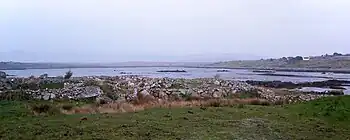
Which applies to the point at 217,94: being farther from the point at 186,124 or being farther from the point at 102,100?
the point at 186,124

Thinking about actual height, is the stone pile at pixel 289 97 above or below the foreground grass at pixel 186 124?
below

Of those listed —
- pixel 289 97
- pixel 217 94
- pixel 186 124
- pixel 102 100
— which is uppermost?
pixel 186 124

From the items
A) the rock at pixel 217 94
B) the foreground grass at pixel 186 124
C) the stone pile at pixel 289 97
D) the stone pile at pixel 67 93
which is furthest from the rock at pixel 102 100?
the stone pile at pixel 289 97

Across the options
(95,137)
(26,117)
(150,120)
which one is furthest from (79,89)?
(95,137)

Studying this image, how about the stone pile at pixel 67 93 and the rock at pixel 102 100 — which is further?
the stone pile at pixel 67 93

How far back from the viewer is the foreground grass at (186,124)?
48.6 feet

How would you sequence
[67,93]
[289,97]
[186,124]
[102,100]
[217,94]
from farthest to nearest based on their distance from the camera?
1. [217,94]
2. [289,97]
3. [67,93]
4. [102,100]
5. [186,124]

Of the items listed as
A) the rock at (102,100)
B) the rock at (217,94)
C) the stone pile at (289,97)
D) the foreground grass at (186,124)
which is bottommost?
the stone pile at (289,97)

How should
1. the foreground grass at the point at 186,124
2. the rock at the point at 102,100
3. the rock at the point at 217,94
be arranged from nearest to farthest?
the foreground grass at the point at 186,124, the rock at the point at 102,100, the rock at the point at 217,94

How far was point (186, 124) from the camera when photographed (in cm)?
Result: 1756

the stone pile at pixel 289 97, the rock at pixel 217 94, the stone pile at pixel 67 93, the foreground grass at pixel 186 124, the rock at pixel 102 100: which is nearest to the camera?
the foreground grass at pixel 186 124

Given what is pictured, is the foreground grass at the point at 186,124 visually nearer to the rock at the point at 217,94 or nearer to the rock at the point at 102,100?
the rock at the point at 102,100

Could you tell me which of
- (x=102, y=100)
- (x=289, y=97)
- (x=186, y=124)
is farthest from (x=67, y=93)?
(x=289, y=97)

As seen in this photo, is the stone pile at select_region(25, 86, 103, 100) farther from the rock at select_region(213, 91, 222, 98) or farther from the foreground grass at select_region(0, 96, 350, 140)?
the rock at select_region(213, 91, 222, 98)
